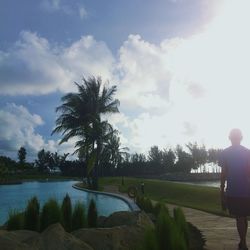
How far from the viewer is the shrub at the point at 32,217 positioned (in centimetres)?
710

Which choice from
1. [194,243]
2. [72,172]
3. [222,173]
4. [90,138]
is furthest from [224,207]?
[72,172]

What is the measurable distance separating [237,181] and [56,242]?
8.61ft

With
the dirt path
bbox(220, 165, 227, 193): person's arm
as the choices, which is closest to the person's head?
bbox(220, 165, 227, 193): person's arm

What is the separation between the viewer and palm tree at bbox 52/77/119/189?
33219 mm

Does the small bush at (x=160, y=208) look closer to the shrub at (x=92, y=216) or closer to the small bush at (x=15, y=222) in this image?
the shrub at (x=92, y=216)

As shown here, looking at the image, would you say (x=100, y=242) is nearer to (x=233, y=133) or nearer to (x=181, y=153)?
(x=233, y=133)

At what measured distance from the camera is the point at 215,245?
603 cm

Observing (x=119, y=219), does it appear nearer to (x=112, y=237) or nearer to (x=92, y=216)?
(x=92, y=216)

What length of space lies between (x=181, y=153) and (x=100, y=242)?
9448 centimetres

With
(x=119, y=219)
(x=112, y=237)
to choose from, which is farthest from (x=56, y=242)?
(x=119, y=219)

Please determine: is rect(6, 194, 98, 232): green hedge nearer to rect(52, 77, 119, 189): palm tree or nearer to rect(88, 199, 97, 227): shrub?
rect(88, 199, 97, 227): shrub

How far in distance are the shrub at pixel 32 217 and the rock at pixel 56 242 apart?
255 centimetres

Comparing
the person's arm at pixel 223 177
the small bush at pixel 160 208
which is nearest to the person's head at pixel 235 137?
the person's arm at pixel 223 177

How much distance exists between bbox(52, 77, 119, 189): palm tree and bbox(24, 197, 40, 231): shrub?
82.5 feet
